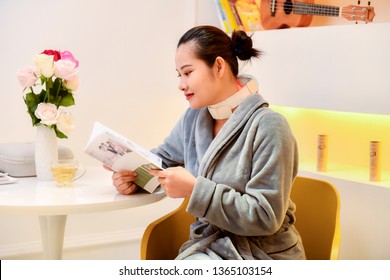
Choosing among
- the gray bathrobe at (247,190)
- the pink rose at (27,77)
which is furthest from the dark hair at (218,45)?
the pink rose at (27,77)

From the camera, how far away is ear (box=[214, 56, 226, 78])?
6.42ft

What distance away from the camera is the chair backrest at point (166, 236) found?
2.08 metres

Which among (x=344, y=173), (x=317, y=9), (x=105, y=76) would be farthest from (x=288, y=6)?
(x=105, y=76)

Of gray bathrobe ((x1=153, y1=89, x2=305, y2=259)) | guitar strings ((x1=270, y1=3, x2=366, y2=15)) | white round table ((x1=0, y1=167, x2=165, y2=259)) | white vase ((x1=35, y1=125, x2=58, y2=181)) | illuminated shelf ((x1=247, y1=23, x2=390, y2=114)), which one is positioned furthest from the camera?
guitar strings ((x1=270, y1=3, x2=366, y2=15))

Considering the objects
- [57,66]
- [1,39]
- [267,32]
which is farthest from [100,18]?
[57,66]

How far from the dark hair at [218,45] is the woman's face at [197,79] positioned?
0.06 ft

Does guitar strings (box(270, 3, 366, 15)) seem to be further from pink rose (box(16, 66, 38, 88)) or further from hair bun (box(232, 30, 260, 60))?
pink rose (box(16, 66, 38, 88))

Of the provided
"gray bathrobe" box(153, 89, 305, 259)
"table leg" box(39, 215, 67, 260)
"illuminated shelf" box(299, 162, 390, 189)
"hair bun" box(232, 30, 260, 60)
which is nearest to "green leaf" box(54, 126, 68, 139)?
"table leg" box(39, 215, 67, 260)

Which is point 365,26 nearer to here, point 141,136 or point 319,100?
point 319,100

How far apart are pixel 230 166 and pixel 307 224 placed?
18.7 inches

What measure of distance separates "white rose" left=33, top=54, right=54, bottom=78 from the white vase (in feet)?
0.61

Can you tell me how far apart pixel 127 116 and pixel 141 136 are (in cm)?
14

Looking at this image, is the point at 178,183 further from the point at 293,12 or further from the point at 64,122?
the point at 293,12

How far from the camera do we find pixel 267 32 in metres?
3.09
